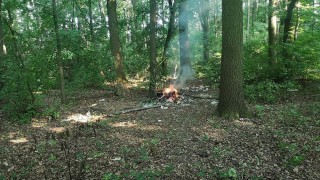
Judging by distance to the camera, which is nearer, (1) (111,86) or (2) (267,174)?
(2) (267,174)

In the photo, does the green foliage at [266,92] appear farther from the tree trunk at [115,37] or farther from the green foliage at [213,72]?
the tree trunk at [115,37]

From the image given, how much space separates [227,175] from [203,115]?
164 inches

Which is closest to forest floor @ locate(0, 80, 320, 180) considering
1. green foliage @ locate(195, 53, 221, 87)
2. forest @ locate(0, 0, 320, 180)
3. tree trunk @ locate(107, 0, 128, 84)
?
forest @ locate(0, 0, 320, 180)

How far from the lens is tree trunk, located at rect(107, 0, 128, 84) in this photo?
13.5 meters

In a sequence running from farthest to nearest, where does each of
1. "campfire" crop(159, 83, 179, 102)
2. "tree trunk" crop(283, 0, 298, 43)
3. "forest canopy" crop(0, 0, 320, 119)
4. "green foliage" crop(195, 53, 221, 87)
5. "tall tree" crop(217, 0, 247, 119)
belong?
"green foliage" crop(195, 53, 221, 87) → "tree trunk" crop(283, 0, 298, 43) → "campfire" crop(159, 83, 179, 102) → "forest canopy" crop(0, 0, 320, 119) → "tall tree" crop(217, 0, 247, 119)

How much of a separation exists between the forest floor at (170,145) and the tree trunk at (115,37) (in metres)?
3.75

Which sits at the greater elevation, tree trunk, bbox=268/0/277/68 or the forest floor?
tree trunk, bbox=268/0/277/68

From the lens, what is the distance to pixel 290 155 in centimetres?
582

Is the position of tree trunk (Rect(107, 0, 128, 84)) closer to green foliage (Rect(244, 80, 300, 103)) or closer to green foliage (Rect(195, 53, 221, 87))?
green foliage (Rect(195, 53, 221, 87))

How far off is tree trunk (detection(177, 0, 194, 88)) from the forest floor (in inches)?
278

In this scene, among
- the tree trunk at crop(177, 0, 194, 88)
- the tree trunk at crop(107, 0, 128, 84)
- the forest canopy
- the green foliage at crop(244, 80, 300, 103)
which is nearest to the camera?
the forest canopy

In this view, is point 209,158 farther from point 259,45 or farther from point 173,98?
point 259,45

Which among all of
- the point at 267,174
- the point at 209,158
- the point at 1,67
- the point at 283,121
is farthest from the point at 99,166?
the point at 1,67

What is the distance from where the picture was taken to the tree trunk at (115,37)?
13.5m
